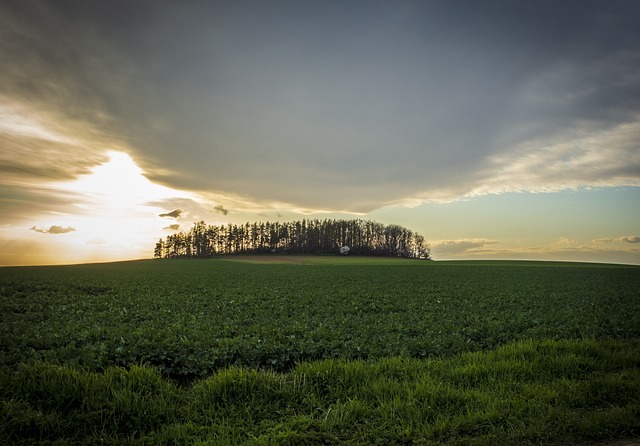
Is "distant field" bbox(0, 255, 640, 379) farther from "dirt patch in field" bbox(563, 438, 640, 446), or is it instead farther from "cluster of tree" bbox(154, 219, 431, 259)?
"cluster of tree" bbox(154, 219, 431, 259)

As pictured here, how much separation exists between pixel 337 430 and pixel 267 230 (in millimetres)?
153741

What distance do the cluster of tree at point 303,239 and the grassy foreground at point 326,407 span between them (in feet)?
461

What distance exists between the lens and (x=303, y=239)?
501 feet

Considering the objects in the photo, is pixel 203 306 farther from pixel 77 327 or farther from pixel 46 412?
pixel 46 412

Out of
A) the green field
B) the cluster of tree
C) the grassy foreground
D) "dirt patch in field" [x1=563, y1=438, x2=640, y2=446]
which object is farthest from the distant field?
the cluster of tree

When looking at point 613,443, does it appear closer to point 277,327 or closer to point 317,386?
point 317,386

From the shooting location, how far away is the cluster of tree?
6004 inches

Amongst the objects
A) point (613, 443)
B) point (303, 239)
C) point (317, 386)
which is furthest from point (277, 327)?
point (303, 239)

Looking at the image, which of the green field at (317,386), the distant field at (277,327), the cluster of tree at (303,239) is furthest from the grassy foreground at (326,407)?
the cluster of tree at (303,239)

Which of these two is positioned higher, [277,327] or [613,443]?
[277,327]

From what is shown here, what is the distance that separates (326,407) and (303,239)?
14546 centimetres

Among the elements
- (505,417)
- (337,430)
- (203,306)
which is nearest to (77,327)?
(203,306)

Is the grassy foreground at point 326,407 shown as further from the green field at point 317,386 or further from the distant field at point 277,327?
the distant field at point 277,327

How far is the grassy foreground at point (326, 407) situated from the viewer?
20.3 feet
